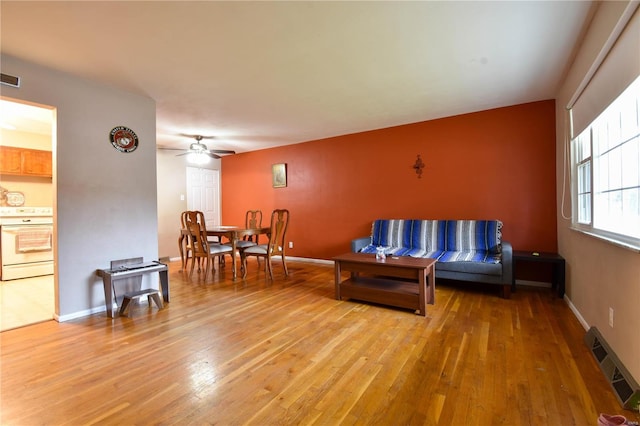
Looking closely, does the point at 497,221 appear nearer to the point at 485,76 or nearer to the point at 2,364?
the point at 485,76

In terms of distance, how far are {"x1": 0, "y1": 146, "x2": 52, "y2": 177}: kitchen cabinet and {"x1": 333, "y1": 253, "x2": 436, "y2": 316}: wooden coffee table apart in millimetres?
5089

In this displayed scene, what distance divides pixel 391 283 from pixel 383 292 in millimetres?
345

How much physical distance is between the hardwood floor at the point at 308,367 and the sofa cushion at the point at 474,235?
0.93m

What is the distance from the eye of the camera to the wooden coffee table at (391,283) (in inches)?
111

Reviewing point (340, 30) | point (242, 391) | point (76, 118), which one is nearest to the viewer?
point (242, 391)

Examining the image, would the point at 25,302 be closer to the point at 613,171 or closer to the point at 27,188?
the point at 27,188

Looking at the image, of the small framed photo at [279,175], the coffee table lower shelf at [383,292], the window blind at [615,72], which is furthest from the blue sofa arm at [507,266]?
the small framed photo at [279,175]

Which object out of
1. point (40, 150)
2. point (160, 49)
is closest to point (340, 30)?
point (160, 49)

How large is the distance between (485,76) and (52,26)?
3.68 meters

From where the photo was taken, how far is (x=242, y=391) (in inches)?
64.4

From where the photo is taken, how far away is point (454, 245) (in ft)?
13.1

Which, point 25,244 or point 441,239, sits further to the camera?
point 25,244

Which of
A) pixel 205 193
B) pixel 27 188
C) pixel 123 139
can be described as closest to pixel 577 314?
pixel 123 139

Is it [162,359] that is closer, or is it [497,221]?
[162,359]
